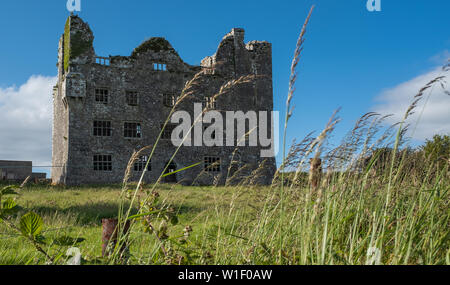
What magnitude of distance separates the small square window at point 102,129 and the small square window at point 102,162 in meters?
1.31

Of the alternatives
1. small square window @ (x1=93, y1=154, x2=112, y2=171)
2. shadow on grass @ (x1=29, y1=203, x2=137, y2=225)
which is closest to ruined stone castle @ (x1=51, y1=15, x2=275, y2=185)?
small square window @ (x1=93, y1=154, x2=112, y2=171)

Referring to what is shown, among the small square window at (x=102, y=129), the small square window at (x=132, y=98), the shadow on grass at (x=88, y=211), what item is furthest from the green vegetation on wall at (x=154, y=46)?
the shadow on grass at (x=88, y=211)

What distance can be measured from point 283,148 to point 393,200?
57.4 inches

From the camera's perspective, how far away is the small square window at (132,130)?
23.3 meters

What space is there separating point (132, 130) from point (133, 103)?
1.73 metres

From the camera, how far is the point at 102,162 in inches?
878

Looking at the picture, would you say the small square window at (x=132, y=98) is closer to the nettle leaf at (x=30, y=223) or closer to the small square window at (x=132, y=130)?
the small square window at (x=132, y=130)

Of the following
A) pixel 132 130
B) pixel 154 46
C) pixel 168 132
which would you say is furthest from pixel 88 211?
pixel 154 46

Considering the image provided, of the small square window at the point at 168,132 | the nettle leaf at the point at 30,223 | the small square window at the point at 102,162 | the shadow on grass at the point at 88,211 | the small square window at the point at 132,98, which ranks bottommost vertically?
the shadow on grass at the point at 88,211

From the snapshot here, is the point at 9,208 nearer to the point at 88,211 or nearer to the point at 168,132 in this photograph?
the point at 88,211

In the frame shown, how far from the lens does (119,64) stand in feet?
77.4
